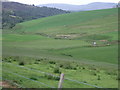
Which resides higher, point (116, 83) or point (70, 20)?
point (70, 20)

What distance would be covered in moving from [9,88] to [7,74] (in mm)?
3612

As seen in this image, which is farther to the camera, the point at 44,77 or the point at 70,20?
the point at 70,20

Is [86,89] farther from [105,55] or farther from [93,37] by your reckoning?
[93,37]

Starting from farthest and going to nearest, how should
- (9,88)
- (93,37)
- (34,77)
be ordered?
(93,37) → (34,77) → (9,88)

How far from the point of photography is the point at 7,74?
14312 millimetres

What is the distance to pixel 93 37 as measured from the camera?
72000 mm

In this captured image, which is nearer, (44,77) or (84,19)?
(44,77)

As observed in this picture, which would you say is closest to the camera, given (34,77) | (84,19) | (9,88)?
(9,88)

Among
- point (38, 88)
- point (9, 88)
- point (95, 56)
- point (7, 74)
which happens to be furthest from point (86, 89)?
point (95, 56)

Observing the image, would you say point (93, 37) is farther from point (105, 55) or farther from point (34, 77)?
point (34, 77)

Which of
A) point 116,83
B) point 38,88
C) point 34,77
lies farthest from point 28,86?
point 116,83

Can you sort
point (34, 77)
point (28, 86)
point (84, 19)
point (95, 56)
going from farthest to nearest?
point (84, 19) → point (95, 56) → point (34, 77) → point (28, 86)

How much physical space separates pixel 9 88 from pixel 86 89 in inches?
142

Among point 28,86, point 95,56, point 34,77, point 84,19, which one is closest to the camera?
point 28,86
